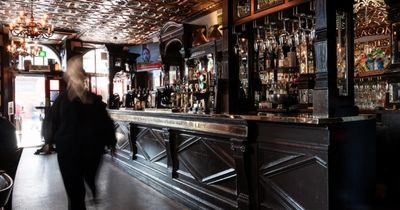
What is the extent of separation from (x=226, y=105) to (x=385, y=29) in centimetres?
288

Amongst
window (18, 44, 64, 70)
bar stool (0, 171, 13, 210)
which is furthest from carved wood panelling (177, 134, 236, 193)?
window (18, 44, 64, 70)

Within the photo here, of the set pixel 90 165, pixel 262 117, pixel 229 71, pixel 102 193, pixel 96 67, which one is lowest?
pixel 102 193

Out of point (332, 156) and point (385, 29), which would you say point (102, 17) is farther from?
point (332, 156)

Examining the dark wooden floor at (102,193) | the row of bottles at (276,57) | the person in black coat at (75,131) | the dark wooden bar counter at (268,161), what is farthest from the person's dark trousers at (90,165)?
the row of bottles at (276,57)

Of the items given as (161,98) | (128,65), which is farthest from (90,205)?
(128,65)

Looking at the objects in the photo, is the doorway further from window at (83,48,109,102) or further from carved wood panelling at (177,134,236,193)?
carved wood panelling at (177,134,236,193)

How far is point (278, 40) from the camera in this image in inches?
192

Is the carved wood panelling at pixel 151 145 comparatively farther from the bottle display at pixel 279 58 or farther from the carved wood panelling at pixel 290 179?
the carved wood panelling at pixel 290 179

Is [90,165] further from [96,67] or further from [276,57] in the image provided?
[96,67]

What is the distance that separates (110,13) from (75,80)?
572cm

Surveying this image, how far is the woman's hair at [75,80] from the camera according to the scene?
319cm

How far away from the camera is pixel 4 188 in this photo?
1.67 meters

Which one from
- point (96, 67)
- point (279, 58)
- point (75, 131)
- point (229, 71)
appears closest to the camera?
point (75, 131)

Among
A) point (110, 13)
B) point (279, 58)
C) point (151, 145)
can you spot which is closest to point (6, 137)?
point (151, 145)
